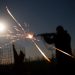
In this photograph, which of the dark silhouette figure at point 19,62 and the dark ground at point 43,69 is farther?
the dark silhouette figure at point 19,62

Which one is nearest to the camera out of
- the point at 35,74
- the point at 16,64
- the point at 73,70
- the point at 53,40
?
the point at 73,70

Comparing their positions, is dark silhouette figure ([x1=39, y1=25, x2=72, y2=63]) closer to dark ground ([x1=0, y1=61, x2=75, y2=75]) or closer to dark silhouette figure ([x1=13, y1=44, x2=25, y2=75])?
dark ground ([x1=0, y1=61, x2=75, y2=75])

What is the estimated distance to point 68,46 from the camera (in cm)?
1303

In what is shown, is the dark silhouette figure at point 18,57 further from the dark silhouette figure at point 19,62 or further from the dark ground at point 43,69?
the dark ground at point 43,69

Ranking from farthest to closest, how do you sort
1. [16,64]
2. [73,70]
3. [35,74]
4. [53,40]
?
[16,64] → [35,74] → [53,40] → [73,70]

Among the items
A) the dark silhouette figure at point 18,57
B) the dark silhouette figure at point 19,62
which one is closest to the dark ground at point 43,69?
the dark silhouette figure at point 19,62

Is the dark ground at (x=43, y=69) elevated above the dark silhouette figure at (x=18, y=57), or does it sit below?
below

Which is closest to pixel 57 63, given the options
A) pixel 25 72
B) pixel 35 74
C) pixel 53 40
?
pixel 53 40

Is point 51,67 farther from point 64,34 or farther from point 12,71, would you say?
point 12,71

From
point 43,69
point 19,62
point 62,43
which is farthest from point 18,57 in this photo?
point 62,43

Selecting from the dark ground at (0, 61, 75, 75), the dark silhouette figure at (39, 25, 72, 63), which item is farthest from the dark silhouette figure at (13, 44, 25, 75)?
the dark silhouette figure at (39, 25, 72, 63)

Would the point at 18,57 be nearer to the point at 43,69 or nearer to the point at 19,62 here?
the point at 19,62

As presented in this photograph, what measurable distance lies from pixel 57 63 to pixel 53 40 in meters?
1.37

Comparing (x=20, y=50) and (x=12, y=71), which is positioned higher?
(x=20, y=50)
